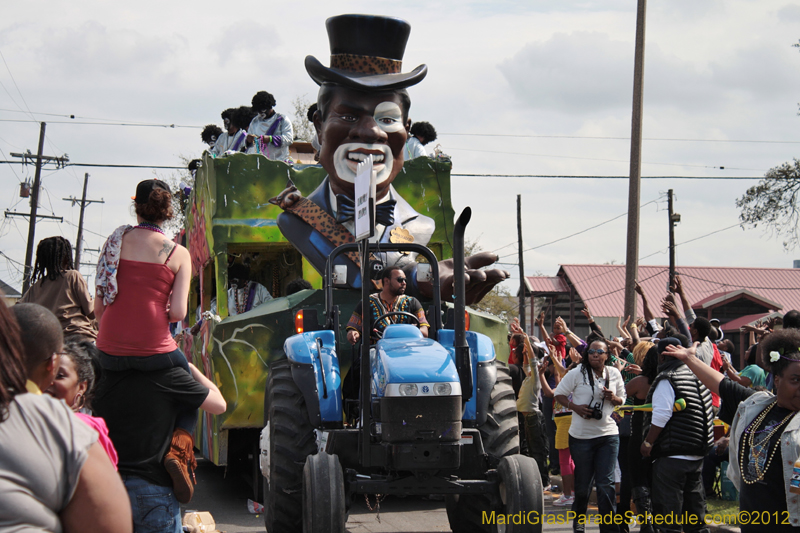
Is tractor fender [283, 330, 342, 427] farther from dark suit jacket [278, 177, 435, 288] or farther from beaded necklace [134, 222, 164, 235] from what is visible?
dark suit jacket [278, 177, 435, 288]

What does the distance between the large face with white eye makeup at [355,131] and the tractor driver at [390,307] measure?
7.73ft

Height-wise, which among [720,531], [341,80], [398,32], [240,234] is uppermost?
[398,32]

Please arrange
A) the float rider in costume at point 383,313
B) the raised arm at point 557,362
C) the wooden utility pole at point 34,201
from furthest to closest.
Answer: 1. the wooden utility pole at point 34,201
2. the raised arm at point 557,362
3. the float rider in costume at point 383,313

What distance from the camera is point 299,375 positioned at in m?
5.45

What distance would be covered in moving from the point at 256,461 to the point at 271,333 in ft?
4.83

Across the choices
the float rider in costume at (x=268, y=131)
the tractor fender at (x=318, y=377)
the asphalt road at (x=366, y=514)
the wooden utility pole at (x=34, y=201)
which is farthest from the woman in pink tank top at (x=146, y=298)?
the wooden utility pole at (x=34, y=201)

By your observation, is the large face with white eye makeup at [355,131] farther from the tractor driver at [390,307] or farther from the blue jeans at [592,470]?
the blue jeans at [592,470]

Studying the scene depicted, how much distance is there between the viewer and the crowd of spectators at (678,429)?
4035 mm

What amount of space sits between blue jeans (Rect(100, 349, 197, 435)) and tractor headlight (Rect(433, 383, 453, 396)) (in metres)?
1.33

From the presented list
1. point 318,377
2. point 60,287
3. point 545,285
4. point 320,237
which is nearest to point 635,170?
point 320,237

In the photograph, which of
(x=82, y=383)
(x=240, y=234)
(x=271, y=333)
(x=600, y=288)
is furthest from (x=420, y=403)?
(x=600, y=288)

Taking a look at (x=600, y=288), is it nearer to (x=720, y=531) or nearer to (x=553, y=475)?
(x=553, y=475)

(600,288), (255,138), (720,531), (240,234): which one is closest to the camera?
(720,531)

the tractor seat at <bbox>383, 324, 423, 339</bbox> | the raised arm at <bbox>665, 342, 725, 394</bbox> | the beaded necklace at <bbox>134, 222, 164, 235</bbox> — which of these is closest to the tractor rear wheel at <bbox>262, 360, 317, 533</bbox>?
the tractor seat at <bbox>383, 324, 423, 339</bbox>
